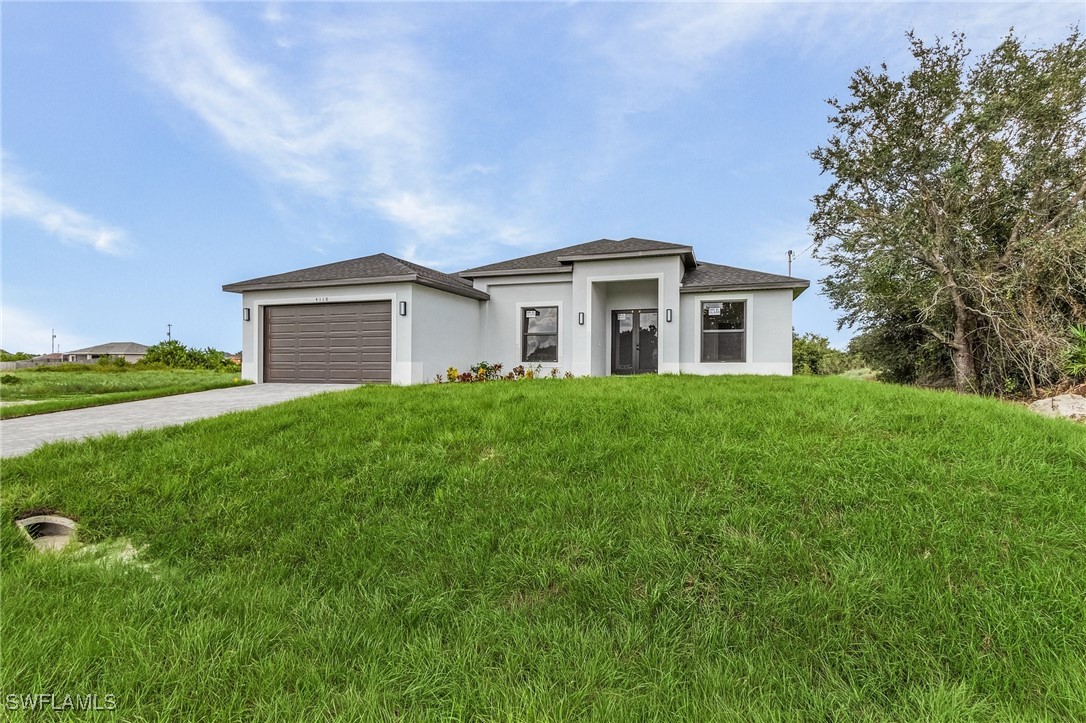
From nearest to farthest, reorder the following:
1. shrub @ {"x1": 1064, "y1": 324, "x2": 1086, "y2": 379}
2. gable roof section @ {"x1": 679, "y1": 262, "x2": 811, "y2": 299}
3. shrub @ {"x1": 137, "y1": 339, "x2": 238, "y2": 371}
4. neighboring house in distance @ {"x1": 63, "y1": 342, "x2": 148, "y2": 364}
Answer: shrub @ {"x1": 1064, "y1": 324, "x2": 1086, "y2": 379}
gable roof section @ {"x1": 679, "y1": 262, "x2": 811, "y2": 299}
shrub @ {"x1": 137, "y1": 339, "x2": 238, "y2": 371}
neighboring house in distance @ {"x1": 63, "y1": 342, "x2": 148, "y2": 364}

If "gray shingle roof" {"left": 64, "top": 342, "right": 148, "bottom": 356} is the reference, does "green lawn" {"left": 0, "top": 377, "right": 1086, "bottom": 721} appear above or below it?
below

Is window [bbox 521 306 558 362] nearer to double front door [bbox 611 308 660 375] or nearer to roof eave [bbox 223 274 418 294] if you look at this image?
double front door [bbox 611 308 660 375]

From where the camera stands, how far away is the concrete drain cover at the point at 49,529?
3.31 meters

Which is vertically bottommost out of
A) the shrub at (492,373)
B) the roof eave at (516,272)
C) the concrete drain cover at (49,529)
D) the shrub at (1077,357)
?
the concrete drain cover at (49,529)

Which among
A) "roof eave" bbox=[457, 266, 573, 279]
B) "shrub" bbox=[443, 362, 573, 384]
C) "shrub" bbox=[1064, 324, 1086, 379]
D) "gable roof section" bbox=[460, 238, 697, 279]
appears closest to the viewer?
"shrub" bbox=[1064, 324, 1086, 379]

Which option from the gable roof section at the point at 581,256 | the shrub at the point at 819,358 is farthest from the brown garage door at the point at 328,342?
the shrub at the point at 819,358

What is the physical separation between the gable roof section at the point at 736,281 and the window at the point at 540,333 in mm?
3757

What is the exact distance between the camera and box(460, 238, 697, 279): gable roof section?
38.8 feet

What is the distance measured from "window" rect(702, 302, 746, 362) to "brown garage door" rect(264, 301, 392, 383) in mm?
8600

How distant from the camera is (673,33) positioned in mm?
9242

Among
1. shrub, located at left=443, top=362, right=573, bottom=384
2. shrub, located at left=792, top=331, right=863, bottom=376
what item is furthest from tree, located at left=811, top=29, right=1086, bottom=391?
shrub, located at left=443, top=362, right=573, bottom=384

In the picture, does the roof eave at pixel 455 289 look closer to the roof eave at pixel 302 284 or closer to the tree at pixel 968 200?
the roof eave at pixel 302 284

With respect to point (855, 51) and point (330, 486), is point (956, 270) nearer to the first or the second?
point (855, 51)

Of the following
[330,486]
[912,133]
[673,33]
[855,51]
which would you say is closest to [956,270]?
[912,133]
